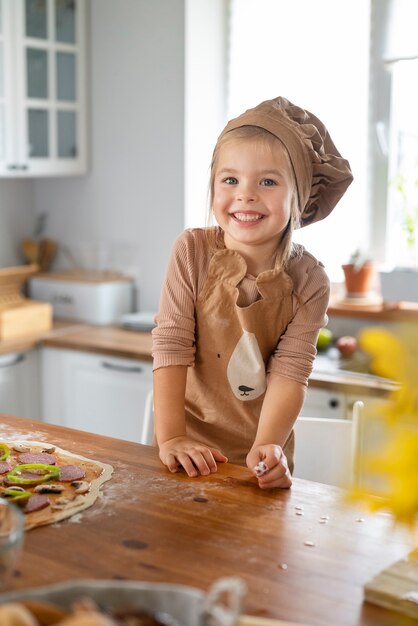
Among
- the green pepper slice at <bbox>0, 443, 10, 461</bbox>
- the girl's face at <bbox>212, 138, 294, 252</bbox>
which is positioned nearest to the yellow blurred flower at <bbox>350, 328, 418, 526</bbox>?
the green pepper slice at <bbox>0, 443, 10, 461</bbox>

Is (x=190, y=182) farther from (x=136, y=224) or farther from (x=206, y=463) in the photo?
(x=206, y=463)

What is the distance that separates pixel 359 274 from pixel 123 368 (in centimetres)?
89

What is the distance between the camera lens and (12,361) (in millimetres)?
2982

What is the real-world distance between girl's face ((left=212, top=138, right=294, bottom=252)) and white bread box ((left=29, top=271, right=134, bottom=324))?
179 cm

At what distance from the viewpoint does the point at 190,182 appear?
326cm

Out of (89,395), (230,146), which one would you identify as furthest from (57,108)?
(230,146)

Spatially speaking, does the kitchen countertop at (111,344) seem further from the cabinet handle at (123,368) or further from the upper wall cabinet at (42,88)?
the upper wall cabinet at (42,88)

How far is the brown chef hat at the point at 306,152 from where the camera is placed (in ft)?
5.19

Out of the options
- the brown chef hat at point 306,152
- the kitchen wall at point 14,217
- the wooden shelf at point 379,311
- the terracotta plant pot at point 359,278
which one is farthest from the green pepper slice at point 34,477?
the kitchen wall at point 14,217

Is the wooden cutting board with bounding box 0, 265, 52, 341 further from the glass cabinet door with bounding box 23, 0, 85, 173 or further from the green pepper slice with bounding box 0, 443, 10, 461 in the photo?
the green pepper slice with bounding box 0, 443, 10, 461

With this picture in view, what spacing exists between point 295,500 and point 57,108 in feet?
8.00

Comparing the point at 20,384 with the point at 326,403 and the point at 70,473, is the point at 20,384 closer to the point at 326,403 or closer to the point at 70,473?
the point at 326,403

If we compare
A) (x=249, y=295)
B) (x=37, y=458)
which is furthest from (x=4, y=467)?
(x=249, y=295)

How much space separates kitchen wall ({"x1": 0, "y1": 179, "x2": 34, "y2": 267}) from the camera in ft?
11.7
